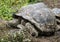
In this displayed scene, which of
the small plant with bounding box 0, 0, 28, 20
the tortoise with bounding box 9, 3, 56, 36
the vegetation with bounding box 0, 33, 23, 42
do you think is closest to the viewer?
the vegetation with bounding box 0, 33, 23, 42

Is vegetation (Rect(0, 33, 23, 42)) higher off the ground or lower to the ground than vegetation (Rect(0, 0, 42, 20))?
higher

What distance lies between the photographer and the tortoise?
5453 mm

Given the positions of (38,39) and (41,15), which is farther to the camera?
(41,15)

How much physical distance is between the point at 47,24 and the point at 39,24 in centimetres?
23

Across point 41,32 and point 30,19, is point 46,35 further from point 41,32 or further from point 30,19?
point 30,19

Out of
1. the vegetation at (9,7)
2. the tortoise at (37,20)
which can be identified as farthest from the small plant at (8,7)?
the tortoise at (37,20)

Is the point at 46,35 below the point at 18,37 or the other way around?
below

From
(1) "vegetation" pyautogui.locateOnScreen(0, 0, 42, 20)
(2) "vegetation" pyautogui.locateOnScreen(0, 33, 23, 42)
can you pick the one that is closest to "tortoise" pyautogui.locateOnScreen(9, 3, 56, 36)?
(2) "vegetation" pyautogui.locateOnScreen(0, 33, 23, 42)

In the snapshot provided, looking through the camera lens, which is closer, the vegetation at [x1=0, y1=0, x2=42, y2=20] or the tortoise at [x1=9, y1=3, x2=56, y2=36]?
the tortoise at [x1=9, y1=3, x2=56, y2=36]

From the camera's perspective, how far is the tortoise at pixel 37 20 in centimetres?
545

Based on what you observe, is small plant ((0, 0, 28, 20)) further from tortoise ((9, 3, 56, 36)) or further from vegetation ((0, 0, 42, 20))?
tortoise ((9, 3, 56, 36))

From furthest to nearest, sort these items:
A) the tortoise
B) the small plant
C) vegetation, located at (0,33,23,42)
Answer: the small plant
the tortoise
vegetation, located at (0,33,23,42)

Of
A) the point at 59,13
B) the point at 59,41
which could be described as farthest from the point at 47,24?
the point at 59,13

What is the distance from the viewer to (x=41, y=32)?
18.2 ft
